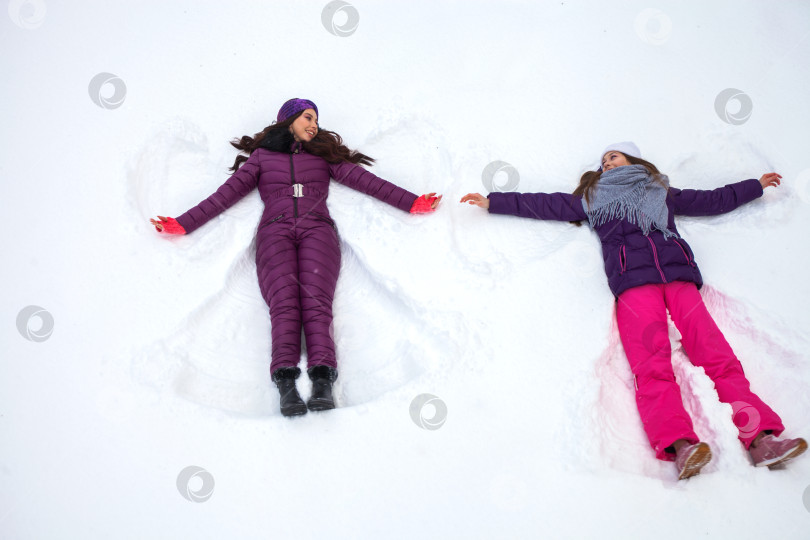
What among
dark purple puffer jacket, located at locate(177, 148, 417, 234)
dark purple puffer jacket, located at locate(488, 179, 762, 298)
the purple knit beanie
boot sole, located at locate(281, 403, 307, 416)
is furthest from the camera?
the purple knit beanie

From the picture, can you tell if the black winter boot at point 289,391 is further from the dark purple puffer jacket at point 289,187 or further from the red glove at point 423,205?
the red glove at point 423,205

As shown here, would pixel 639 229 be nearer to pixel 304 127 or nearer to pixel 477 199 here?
pixel 477 199

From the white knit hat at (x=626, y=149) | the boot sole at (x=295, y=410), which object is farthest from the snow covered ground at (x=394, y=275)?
the white knit hat at (x=626, y=149)

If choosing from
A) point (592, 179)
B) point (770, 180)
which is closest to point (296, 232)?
point (592, 179)

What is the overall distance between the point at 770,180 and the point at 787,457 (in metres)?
1.50

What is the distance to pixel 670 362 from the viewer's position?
2.23 m

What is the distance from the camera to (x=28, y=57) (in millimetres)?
3371

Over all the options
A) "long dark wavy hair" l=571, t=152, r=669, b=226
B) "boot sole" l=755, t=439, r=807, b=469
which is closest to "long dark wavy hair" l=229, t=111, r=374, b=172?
"long dark wavy hair" l=571, t=152, r=669, b=226

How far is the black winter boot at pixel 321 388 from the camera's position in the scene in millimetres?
2160

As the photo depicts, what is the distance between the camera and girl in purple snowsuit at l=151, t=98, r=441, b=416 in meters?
2.28

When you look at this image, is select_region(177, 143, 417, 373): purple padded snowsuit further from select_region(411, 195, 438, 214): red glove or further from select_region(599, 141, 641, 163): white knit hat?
select_region(599, 141, 641, 163): white knit hat

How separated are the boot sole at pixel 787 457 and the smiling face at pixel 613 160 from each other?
4.78ft

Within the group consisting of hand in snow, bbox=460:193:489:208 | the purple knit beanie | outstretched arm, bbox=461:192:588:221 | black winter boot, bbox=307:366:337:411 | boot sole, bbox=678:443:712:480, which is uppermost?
the purple knit beanie

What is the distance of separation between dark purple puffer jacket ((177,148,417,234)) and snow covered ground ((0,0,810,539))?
0.31 feet
